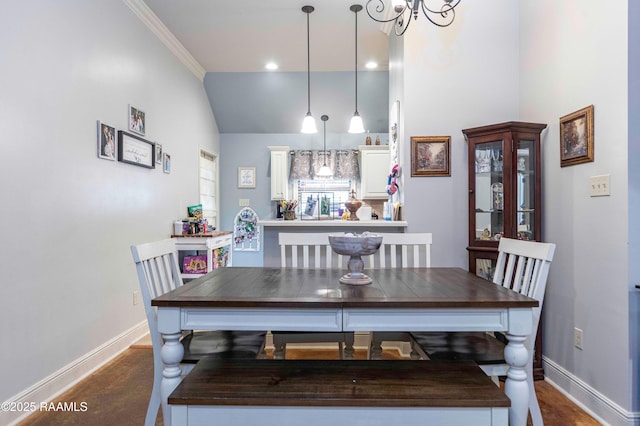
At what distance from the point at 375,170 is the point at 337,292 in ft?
13.9

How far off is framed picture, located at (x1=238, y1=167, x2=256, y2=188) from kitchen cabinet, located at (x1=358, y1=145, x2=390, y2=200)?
1.81 meters

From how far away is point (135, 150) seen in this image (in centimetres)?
320

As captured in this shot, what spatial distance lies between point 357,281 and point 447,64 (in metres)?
2.09

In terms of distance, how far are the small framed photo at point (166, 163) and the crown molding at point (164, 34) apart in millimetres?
1200

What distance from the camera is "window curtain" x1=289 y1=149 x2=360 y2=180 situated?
5.79m

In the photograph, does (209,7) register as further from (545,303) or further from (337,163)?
(545,303)

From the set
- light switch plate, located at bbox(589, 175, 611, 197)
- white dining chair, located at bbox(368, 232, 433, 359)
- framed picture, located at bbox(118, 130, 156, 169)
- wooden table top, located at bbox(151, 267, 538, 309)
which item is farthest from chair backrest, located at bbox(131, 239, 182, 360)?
light switch plate, located at bbox(589, 175, 611, 197)

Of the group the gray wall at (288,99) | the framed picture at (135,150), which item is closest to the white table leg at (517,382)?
A: the framed picture at (135,150)

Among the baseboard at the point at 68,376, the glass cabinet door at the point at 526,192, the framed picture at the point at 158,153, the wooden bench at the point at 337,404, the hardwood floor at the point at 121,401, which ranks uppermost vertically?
the framed picture at the point at 158,153

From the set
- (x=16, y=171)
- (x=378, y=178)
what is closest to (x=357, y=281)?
(x=16, y=171)

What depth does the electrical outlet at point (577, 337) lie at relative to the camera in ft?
6.95

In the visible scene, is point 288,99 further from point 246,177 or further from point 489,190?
point 489,190

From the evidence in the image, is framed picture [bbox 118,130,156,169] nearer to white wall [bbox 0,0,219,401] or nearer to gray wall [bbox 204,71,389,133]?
white wall [bbox 0,0,219,401]

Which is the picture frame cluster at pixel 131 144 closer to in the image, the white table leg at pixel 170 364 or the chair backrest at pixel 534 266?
the white table leg at pixel 170 364
